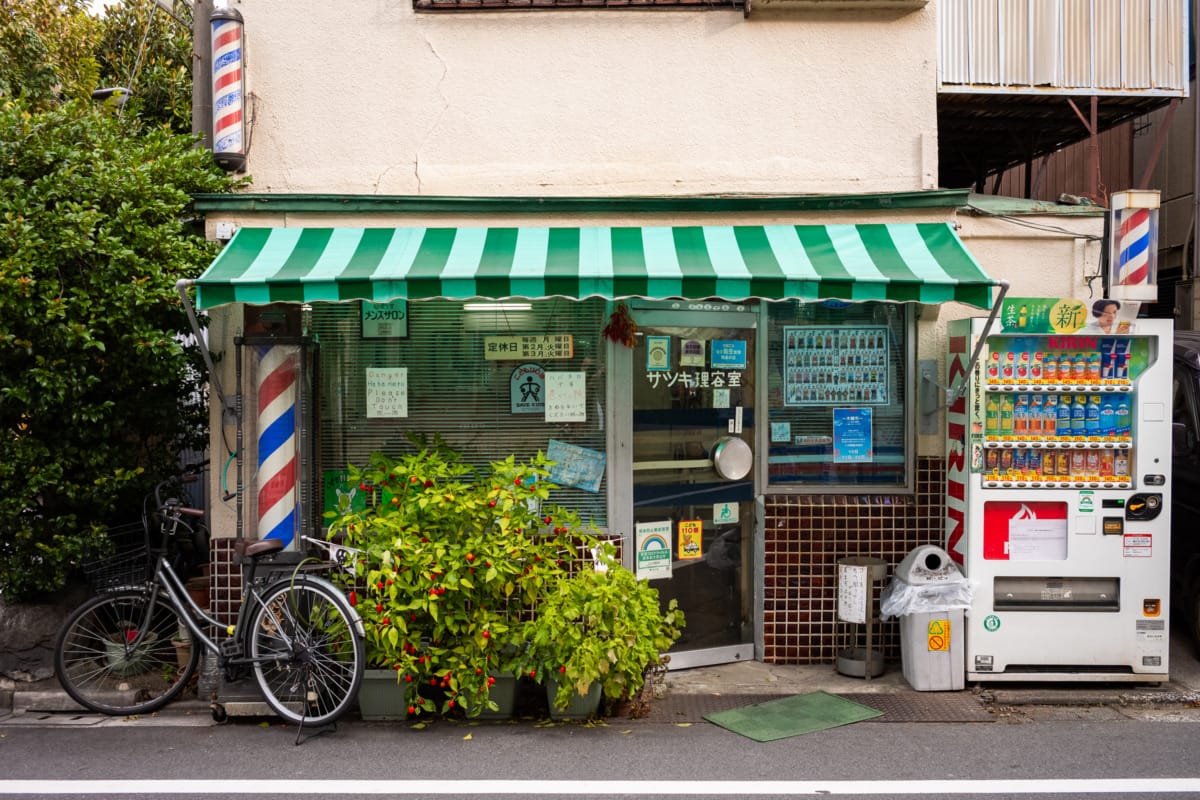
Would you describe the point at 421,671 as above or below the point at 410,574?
below

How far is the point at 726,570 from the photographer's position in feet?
22.7

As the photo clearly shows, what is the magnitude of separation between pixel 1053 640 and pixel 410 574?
14.0 feet

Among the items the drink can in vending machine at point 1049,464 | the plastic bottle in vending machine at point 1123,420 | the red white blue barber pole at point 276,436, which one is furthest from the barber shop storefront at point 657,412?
the plastic bottle in vending machine at point 1123,420

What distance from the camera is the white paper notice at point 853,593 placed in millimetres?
6367

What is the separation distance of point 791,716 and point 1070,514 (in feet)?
7.74

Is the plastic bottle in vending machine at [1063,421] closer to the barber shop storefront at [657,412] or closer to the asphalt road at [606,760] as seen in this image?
the barber shop storefront at [657,412]

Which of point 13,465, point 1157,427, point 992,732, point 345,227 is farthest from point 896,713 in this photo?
point 13,465

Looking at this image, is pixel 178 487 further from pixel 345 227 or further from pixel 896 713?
pixel 896 713

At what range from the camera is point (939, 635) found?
6156 millimetres

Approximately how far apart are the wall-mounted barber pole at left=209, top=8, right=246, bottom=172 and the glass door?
125 inches

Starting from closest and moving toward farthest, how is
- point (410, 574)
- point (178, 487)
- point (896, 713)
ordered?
point (410, 574) → point (896, 713) → point (178, 487)

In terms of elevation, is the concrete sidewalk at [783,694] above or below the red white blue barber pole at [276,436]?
below

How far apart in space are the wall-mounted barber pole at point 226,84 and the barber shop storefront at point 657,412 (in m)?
0.74

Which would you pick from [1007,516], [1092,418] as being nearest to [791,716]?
[1007,516]
